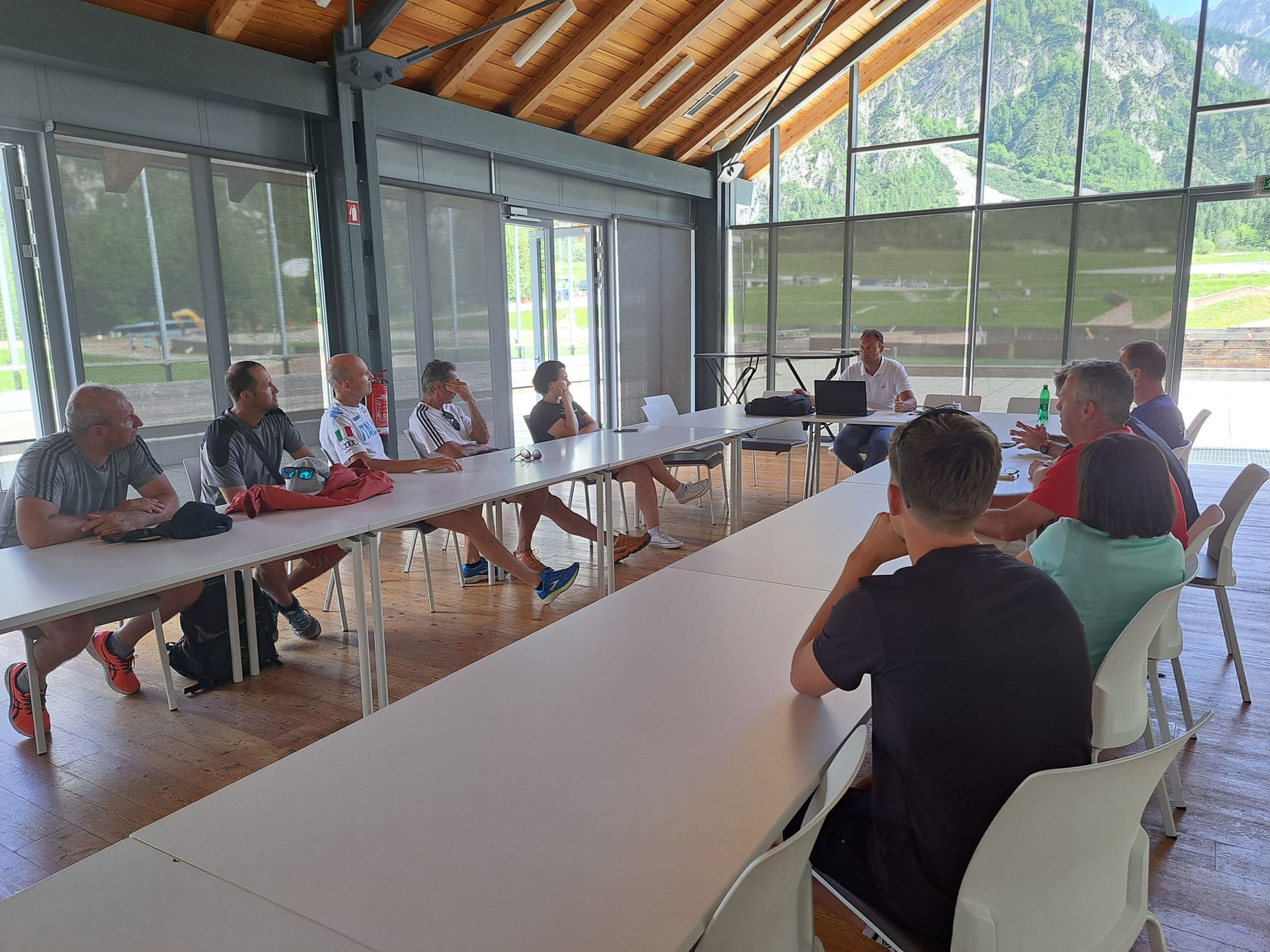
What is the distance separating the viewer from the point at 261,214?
553 cm

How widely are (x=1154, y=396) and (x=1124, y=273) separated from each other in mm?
5061

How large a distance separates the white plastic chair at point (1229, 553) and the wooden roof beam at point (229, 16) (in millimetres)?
5181

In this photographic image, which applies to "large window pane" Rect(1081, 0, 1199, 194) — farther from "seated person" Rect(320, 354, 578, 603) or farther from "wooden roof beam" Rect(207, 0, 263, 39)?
"wooden roof beam" Rect(207, 0, 263, 39)

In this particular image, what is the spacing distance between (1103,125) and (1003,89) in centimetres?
101

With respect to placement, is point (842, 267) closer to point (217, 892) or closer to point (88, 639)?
point (88, 639)

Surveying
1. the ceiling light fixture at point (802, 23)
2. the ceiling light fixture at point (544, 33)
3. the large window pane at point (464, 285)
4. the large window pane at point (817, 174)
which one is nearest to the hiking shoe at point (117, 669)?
the large window pane at point (464, 285)

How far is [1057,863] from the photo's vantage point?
1.17 metres

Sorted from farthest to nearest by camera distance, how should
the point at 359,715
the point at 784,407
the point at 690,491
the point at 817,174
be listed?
1. the point at 817,174
2. the point at 690,491
3. the point at 784,407
4. the point at 359,715

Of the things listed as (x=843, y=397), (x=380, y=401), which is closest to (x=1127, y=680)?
(x=843, y=397)

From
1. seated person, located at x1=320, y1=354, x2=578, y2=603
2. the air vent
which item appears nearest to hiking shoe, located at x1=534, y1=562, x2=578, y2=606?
seated person, located at x1=320, y1=354, x2=578, y2=603

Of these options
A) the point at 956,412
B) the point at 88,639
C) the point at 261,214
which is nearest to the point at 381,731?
the point at 956,412

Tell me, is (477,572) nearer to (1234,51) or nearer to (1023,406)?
(1023,406)

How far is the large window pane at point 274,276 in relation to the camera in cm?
538

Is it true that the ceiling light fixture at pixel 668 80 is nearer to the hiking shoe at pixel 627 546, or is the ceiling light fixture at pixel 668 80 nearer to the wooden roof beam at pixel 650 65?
the wooden roof beam at pixel 650 65
